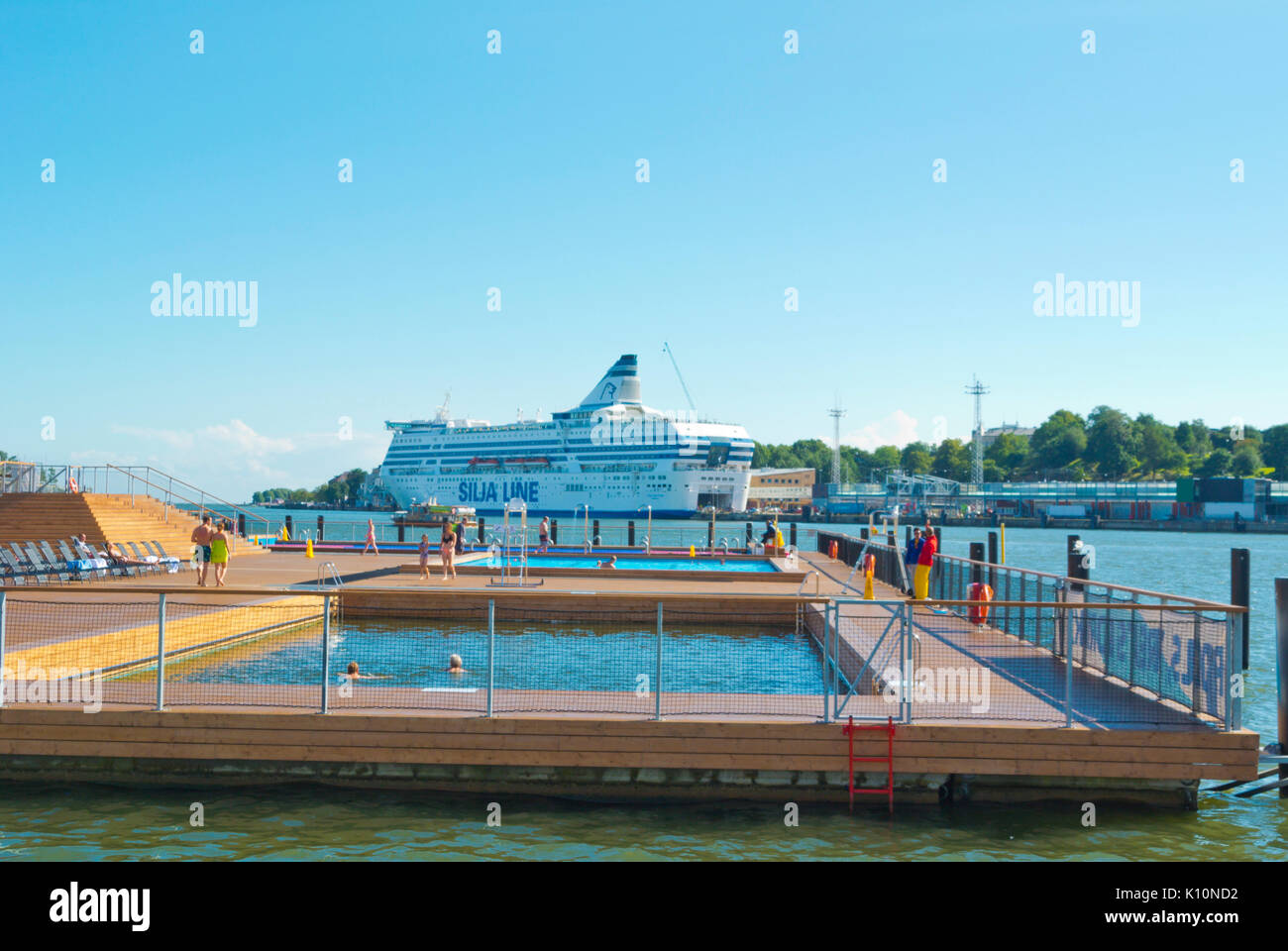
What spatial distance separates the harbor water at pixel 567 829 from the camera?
8.47 metres

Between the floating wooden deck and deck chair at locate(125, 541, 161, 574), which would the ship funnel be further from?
the floating wooden deck

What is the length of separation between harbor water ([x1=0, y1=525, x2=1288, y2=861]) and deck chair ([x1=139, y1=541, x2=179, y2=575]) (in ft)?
53.8

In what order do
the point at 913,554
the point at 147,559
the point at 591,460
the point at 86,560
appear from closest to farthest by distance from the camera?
the point at 913,554 < the point at 86,560 < the point at 147,559 < the point at 591,460

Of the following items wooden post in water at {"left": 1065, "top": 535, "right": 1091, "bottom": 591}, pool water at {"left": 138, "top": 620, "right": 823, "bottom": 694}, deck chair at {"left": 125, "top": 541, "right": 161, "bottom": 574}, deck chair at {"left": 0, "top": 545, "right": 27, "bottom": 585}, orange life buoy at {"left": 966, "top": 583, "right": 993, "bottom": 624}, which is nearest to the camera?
pool water at {"left": 138, "top": 620, "right": 823, "bottom": 694}

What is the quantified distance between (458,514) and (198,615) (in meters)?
57.4

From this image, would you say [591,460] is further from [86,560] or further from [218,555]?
[218,555]

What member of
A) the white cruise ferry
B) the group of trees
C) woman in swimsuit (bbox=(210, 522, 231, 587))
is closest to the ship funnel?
the white cruise ferry

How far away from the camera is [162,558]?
1043 inches

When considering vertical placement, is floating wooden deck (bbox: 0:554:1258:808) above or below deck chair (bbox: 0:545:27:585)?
below

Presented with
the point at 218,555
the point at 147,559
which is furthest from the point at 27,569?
the point at 218,555

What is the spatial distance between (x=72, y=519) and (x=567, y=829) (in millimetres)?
23560

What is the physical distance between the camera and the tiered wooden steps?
26.8 metres

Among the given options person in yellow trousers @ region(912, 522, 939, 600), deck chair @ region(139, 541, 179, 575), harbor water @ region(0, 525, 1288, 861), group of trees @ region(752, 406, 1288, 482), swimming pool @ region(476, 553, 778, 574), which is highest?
group of trees @ region(752, 406, 1288, 482)

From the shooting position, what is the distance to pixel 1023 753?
9195 millimetres
